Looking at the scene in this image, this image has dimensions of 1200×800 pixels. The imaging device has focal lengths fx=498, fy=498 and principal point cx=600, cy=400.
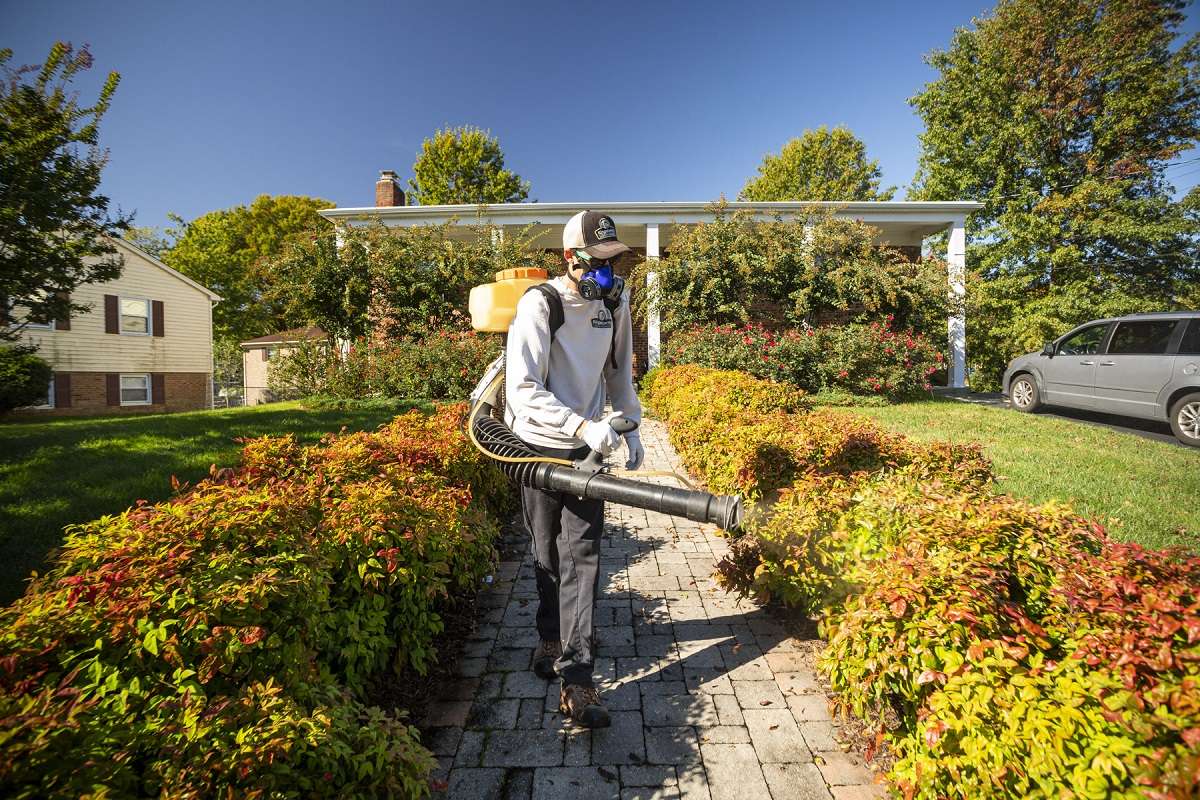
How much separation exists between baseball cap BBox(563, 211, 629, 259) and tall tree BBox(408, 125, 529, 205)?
28827 mm

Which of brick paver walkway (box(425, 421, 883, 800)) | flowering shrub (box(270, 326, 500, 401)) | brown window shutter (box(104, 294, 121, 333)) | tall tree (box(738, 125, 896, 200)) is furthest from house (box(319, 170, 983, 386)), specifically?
tall tree (box(738, 125, 896, 200))

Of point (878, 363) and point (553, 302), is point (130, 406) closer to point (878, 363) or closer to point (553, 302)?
point (553, 302)

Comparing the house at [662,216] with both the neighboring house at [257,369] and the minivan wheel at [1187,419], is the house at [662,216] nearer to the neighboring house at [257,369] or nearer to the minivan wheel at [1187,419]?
the minivan wheel at [1187,419]

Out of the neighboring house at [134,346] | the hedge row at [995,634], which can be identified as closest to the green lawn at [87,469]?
the hedge row at [995,634]

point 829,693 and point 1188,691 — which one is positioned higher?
point 1188,691

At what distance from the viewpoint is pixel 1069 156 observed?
17453 mm

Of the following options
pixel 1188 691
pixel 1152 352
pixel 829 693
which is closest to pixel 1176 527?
pixel 829 693

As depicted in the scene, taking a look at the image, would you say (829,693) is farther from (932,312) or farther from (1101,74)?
(1101,74)

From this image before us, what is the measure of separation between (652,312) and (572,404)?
11.9 m

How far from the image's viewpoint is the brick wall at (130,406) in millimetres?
17406

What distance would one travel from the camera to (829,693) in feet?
8.36

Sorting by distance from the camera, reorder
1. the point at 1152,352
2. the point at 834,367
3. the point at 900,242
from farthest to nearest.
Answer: the point at 900,242, the point at 834,367, the point at 1152,352

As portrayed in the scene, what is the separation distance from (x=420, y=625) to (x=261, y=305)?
3149 centimetres

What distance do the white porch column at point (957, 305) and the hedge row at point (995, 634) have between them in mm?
12571
